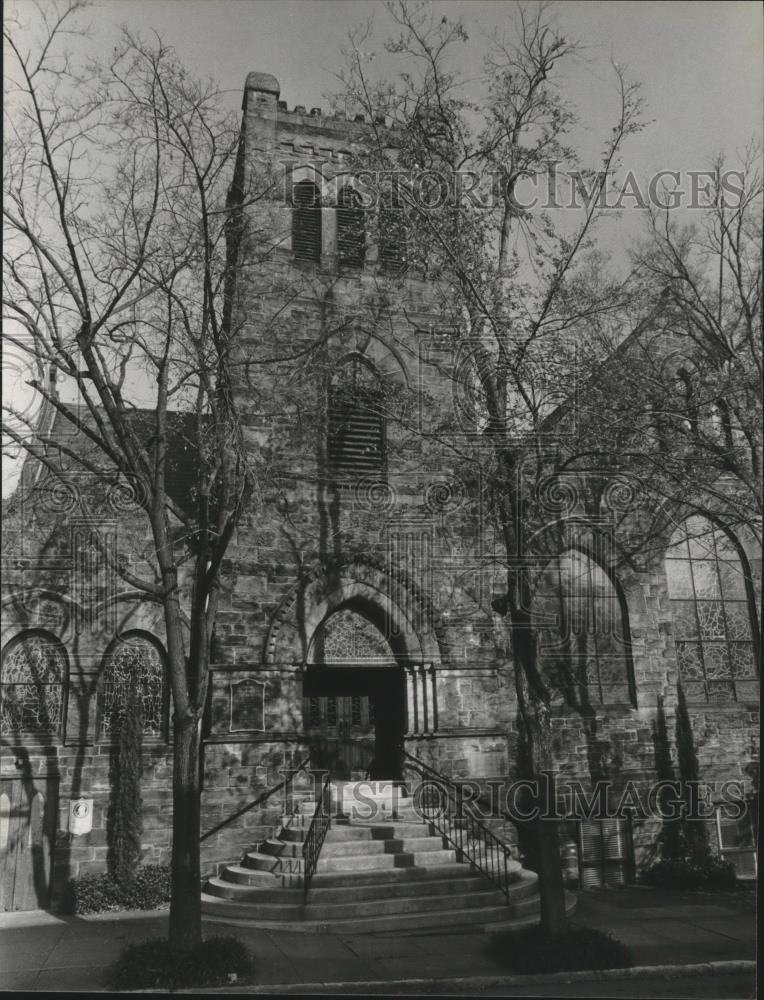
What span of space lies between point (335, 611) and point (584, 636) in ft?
11.5

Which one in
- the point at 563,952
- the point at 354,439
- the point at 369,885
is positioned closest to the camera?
the point at 563,952

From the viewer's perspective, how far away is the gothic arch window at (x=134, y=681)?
34.6ft

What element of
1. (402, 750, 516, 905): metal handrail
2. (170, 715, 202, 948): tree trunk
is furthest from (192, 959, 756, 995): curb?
(402, 750, 516, 905): metal handrail

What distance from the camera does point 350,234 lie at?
37.5 ft

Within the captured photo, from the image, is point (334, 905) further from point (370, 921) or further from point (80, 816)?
point (80, 816)

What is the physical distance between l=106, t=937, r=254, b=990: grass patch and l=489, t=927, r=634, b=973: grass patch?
2.30 meters

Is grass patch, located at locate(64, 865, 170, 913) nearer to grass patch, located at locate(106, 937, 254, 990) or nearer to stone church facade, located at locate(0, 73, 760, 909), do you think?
stone church facade, located at locate(0, 73, 760, 909)

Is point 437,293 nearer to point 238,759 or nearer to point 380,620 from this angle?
point 380,620

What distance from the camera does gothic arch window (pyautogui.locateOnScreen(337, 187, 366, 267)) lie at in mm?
11078

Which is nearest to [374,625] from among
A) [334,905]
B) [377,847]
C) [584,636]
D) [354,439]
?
[354,439]

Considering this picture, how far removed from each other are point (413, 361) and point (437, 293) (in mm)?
1681

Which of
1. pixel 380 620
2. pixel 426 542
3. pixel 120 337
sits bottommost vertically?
pixel 380 620

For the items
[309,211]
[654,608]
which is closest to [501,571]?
[654,608]

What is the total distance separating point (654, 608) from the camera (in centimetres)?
1209
